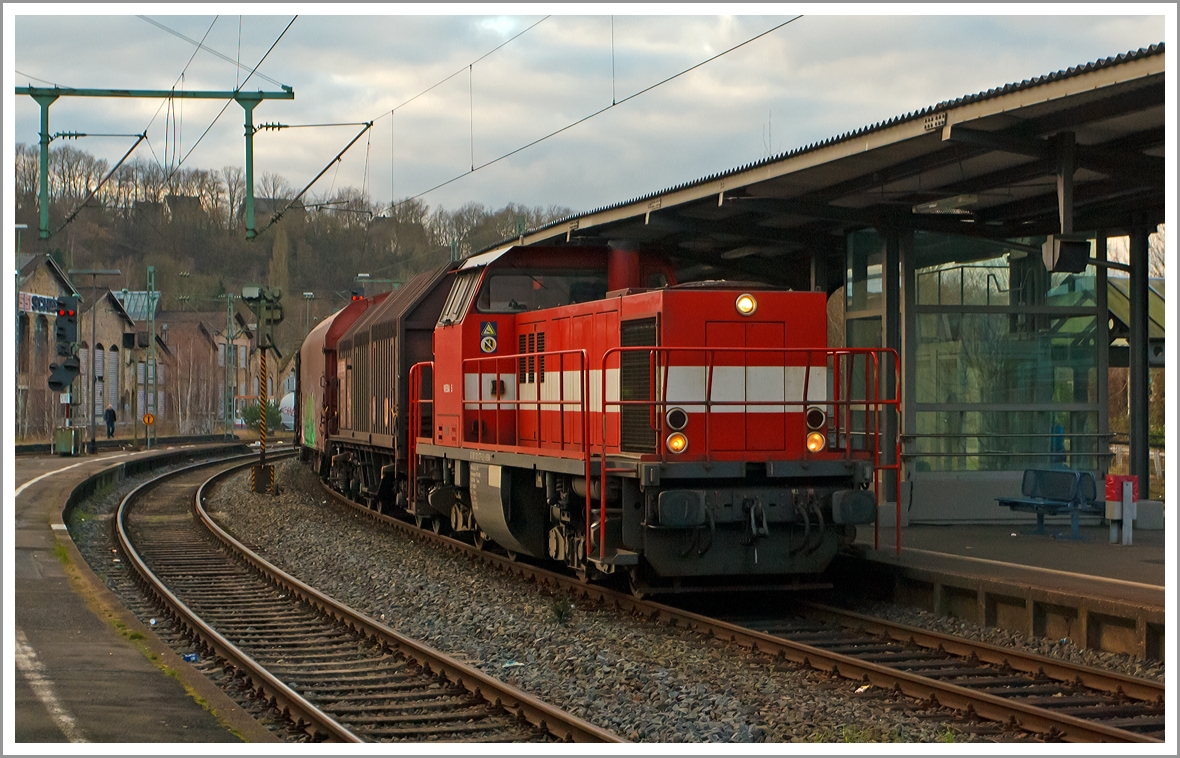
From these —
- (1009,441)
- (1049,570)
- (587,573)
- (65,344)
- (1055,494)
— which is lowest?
(587,573)

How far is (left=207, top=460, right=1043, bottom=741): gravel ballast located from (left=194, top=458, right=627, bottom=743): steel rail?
35 centimetres

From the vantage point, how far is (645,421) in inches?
399

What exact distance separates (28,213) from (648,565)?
41.4 m

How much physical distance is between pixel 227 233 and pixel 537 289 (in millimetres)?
55196

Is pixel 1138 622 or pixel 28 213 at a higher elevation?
pixel 28 213

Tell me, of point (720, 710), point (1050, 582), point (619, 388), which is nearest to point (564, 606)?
point (619, 388)

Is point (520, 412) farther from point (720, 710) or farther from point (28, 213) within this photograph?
point (28, 213)

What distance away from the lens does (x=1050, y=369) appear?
46.2 feet

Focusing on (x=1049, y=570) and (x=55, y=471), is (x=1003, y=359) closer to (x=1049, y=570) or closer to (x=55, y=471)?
(x=1049, y=570)

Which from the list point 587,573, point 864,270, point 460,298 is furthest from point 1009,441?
point 460,298

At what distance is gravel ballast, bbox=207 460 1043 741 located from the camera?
6.80m

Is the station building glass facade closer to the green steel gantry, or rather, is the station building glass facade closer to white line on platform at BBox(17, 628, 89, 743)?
the green steel gantry

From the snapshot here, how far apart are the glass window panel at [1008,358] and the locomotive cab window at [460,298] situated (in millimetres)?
5311

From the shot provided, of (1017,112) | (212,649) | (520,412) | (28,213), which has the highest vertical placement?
(28,213)
